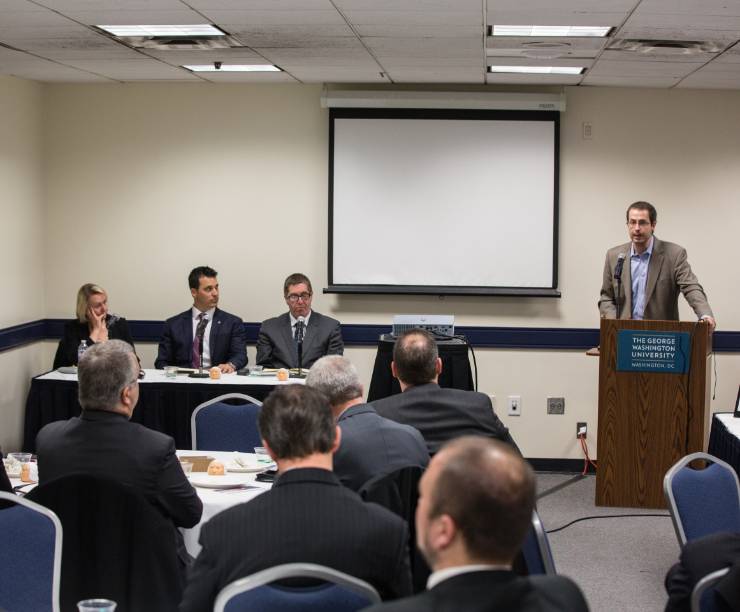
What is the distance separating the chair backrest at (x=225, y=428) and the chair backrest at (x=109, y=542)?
1.86 meters

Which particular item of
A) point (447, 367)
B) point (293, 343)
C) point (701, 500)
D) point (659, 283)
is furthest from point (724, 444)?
point (293, 343)

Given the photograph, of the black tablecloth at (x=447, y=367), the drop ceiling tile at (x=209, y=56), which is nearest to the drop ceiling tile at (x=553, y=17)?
the drop ceiling tile at (x=209, y=56)

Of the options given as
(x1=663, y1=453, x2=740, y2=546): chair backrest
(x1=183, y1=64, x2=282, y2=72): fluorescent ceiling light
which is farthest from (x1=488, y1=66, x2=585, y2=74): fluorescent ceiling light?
(x1=663, y1=453, x2=740, y2=546): chair backrest

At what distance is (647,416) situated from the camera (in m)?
6.18

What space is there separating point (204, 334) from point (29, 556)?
4.19 meters

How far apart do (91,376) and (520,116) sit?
501 cm

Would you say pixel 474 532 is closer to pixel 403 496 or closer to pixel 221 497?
pixel 403 496

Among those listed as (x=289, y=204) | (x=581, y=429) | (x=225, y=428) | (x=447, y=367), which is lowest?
(x=581, y=429)

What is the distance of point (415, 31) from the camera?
5.53 m

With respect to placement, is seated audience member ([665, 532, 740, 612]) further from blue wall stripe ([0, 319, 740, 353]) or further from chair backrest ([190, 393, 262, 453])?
blue wall stripe ([0, 319, 740, 353])

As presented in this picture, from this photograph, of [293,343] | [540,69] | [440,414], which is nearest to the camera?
[440,414]

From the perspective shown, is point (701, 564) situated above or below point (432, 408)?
below

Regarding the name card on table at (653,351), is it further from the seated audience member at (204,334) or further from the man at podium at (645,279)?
the seated audience member at (204,334)

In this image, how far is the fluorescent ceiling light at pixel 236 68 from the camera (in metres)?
6.95
